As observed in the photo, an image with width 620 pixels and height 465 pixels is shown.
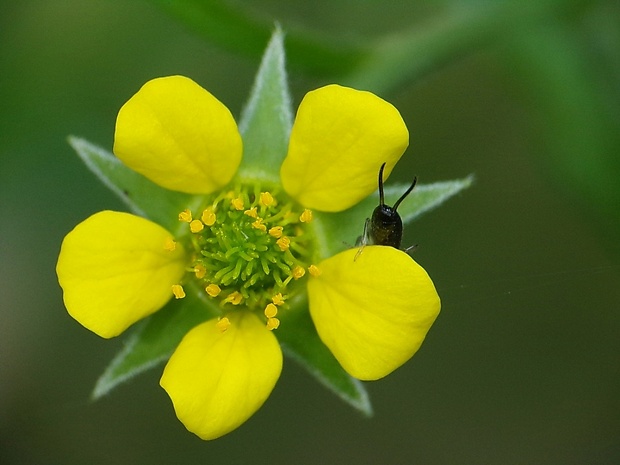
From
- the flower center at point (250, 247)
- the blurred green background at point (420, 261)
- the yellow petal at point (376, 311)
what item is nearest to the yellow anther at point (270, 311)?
the flower center at point (250, 247)

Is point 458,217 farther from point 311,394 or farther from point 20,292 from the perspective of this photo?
point 20,292

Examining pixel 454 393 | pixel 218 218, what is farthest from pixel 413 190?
pixel 454 393

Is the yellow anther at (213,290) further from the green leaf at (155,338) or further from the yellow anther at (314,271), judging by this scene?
the yellow anther at (314,271)

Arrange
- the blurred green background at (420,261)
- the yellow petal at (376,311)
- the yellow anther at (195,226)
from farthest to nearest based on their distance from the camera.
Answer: the blurred green background at (420,261) → the yellow anther at (195,226) → the yellow petal at (376,311)

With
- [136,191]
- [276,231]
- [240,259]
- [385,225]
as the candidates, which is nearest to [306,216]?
[276,231]

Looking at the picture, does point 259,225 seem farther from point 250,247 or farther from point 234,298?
point 234,298

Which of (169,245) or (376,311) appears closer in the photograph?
(376,311)
